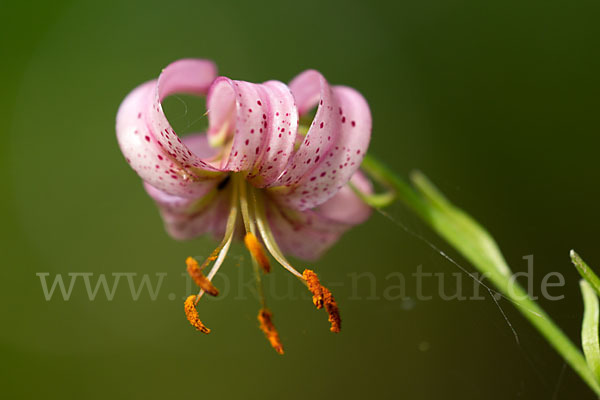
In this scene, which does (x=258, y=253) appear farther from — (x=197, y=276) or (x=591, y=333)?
(x=591, y=333)

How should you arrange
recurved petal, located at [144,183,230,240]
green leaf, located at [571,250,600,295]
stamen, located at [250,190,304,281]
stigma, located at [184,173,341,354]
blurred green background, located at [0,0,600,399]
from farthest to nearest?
blurred green background, located at [0,0,600,399] → recurved petal, located at [144,183,230,240] → stamen, located at [250,190,304,281] → stigma, located at [184,173,341,354] → green leaf, located at [571,250,600,295]

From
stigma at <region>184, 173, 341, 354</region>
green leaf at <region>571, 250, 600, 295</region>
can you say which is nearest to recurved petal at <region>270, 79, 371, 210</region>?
stigma at <region>184, 173, 341, 354</region>

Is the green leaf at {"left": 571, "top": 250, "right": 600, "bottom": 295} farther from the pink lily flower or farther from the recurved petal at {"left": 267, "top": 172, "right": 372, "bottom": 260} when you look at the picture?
the recurved petal at {"left": 267, "top": 172, "right": 372, "bottom": 260}

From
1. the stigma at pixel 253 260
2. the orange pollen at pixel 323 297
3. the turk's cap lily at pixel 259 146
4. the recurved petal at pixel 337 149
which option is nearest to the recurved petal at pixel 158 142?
the turk's cap lily at pixel 259 146

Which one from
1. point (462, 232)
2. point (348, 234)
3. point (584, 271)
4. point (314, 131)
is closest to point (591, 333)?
point (584, 271)

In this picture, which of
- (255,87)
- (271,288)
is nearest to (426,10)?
(271,288)

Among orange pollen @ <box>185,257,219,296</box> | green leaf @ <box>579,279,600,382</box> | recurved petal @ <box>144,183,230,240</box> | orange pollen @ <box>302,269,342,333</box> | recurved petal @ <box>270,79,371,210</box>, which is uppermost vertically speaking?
recurved petal @ <box>270,79,371,210</box>

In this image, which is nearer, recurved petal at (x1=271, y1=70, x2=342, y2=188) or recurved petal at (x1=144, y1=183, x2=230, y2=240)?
recurved petal at (x1=271, y1=70, x2=342, y2=188)

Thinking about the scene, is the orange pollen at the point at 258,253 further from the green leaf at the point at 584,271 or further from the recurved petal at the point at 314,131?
the green leaf at the point at 584,271
